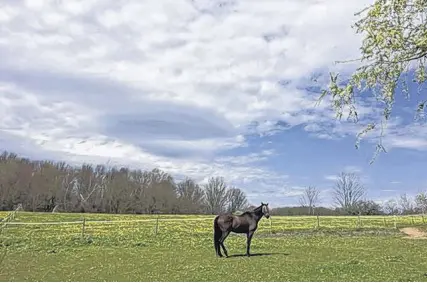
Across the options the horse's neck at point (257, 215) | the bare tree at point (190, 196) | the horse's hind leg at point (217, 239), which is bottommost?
the horse's hind leg at point (217, 239)

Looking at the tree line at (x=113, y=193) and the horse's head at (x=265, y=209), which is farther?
the tree line at (x=113, y=193)

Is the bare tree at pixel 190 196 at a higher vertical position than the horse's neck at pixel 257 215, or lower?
higher

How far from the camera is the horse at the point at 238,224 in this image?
16812mm

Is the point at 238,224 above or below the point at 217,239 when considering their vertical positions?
above

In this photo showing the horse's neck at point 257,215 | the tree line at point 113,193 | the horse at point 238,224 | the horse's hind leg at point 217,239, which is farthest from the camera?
the tree line at point 113,193

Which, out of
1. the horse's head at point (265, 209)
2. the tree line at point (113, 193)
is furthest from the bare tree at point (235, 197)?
the horse's head at point (265, 209)

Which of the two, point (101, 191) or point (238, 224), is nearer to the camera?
point (238, 224)

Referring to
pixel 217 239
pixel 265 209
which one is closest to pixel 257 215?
pixel 265 209

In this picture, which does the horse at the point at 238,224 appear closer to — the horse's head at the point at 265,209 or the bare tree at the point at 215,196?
the horse's head at the point at 265,209

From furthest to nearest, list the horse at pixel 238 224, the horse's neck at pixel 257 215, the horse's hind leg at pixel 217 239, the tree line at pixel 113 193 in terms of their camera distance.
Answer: the tree line at pixel 113 193 < the horse's neck at pixel 257 215 < the horse at pixel 238 224 < the horse's hind leg at pixel 217 239

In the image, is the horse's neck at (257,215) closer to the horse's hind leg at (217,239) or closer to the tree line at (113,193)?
the horse's hind leg at (217,239)

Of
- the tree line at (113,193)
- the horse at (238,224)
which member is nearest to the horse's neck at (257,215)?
the horse at (238,224)

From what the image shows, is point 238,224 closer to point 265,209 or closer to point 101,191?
point 265,209

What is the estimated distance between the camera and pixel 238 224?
57.1 ft
